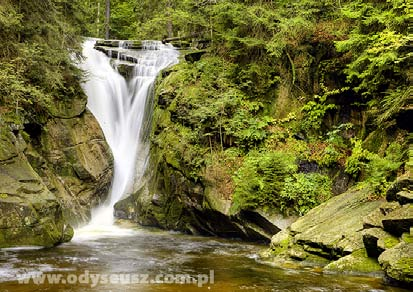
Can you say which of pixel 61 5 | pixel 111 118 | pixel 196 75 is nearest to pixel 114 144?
pixel 111 118

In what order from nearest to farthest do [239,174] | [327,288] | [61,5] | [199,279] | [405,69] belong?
[327,288] → [199,279] → [405,69] → [239,174] → [61,5]

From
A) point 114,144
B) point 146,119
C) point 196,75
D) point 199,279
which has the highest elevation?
point 196,75

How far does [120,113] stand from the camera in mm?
17719

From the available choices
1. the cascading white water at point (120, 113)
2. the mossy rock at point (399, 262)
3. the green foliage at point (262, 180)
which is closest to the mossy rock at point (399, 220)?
the mossy rock at point (399, 262)

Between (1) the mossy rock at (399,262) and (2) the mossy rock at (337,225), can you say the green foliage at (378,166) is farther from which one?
(1) the mossy rock at (399,262)

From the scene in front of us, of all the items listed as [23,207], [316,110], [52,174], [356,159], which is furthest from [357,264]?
[52,174]

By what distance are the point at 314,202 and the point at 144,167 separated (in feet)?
23.1

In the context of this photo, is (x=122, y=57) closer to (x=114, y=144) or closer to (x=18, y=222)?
(x=114, y=144)

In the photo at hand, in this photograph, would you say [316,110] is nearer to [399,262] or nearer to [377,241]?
[377,241]

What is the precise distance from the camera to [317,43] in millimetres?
14297

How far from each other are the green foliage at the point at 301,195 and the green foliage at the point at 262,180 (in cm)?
20

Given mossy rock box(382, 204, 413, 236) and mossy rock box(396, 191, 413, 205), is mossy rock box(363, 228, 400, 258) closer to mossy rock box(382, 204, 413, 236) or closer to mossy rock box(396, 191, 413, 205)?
mossy rock box(382, 204, 413, 236)

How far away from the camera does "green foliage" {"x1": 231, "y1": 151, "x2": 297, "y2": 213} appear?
37.8 feet

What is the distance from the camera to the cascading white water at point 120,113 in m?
15.7
